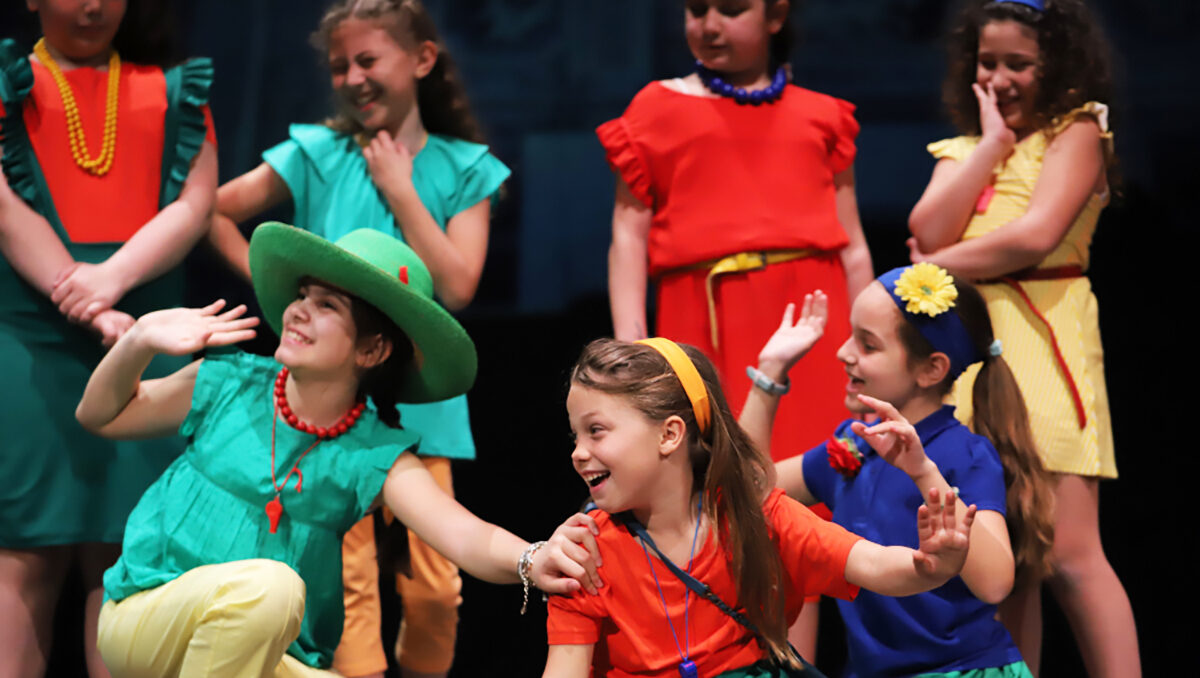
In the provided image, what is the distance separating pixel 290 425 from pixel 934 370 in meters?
1.16

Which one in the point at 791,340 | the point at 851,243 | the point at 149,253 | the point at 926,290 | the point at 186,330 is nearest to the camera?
the point at 186,330

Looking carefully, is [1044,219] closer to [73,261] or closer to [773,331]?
[773,331]

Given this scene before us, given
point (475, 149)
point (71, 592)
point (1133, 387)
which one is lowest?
point (71, 592)

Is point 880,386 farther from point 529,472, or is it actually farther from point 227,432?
point 529,472

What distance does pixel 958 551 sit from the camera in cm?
194

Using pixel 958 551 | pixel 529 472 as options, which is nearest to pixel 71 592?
pixel 529 472

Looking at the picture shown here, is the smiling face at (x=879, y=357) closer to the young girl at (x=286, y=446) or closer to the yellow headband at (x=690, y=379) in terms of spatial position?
the yellow headband at (x=690, y=379)

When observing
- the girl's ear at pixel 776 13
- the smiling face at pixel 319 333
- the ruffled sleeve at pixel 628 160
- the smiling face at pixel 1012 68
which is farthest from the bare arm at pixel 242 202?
the smiling face at pixel 1012 68

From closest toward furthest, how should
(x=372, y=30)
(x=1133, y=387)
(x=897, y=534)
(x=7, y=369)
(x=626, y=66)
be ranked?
(x=897, y=534) < (x=7, y=369) < (x=372, y=30) < (x=1133, y=387) < (x=626, y=66)

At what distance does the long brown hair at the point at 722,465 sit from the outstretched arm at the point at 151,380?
619 mm

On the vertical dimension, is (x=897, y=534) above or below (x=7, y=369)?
below

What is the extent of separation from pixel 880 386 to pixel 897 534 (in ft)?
0.89

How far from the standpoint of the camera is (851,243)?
2.99 m

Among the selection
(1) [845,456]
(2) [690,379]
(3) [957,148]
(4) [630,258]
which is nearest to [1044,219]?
(3) [957,148]
